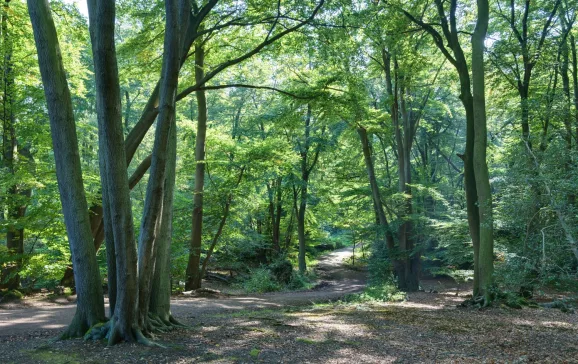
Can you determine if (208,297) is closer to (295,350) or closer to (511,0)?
(295,350)

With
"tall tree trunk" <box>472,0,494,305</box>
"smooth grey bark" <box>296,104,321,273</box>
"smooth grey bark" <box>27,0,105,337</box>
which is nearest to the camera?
"smooth grey bark" <box>27,0,105,337</box>

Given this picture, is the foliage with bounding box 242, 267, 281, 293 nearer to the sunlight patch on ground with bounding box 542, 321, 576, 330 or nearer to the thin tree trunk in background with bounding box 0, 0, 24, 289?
the thin tree trunk in background with bounding box 0, 0, 24, 289

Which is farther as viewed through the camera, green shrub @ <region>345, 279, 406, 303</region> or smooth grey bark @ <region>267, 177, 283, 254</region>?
smooth grey bark @ <region>267, 177, 283, 254</region>

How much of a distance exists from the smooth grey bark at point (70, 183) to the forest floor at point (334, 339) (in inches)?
20.0

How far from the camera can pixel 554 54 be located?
13.3 metres

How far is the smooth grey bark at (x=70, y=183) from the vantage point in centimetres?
571

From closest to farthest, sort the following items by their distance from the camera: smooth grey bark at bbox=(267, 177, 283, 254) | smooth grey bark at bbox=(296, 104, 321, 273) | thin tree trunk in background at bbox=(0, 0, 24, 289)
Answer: thin tree trunk in background at bbox=(0, 0, 24, 289)
smooth grey bark at bbox=(296, 104, 321, 273)
smooth grey bark at bbox=(267, 177, 283, 254)

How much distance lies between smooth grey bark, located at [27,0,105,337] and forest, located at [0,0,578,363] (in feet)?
0.07

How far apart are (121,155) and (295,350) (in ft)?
11.1

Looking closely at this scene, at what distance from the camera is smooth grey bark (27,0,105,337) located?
225 inches

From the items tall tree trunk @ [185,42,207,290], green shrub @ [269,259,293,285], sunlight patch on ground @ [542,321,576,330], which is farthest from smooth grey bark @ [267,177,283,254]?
sunlight patch on ground @ [542,321,576,330]

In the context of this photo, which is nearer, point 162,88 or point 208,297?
point 162,88

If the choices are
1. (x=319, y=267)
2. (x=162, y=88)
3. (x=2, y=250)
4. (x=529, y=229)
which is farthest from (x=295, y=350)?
(x=319, y=267)

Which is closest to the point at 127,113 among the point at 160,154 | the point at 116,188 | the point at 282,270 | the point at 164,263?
the point at 282,270
